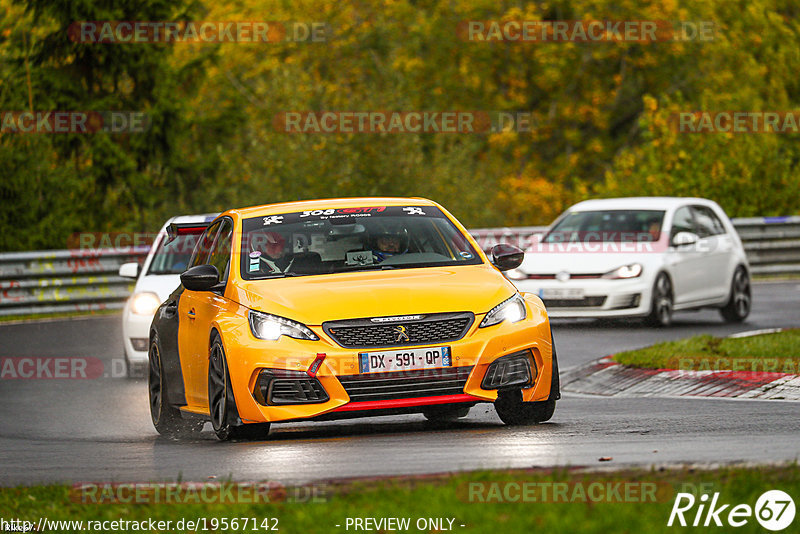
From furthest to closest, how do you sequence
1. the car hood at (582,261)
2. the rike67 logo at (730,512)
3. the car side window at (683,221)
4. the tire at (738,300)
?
the tire at (738,300) → the car side window at (683,221) → the car hood at (582,261) → the rike67 logo at (730,512)

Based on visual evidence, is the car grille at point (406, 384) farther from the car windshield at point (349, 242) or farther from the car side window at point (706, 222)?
the car side window at point (706, 222)

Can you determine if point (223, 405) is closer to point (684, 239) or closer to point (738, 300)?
point (684, 239)

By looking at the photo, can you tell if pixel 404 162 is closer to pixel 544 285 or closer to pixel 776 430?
pixel 544 285

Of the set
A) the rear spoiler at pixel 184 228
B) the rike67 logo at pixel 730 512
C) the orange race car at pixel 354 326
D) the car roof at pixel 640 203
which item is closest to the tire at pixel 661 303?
the car roof at pixel 640 203

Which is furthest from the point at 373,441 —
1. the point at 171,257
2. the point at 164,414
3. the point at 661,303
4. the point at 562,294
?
the point at 661,303

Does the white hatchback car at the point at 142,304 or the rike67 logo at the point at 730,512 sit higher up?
the rike67 logo at the point at 730,512

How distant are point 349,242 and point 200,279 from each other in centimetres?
107

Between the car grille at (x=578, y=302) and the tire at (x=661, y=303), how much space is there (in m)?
0.69

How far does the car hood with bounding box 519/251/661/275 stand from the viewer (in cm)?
2102

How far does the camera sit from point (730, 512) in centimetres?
664

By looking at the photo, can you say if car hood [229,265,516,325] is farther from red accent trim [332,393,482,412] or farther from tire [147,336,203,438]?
tire [147,336,203,438]

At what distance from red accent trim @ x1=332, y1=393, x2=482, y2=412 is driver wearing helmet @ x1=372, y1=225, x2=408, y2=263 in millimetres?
1444

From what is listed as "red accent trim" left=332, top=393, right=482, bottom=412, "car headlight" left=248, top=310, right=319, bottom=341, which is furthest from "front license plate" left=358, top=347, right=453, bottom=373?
"car headlight" left=248, top=310, right=319, bottom=341

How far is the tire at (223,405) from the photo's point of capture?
10.5 meters
